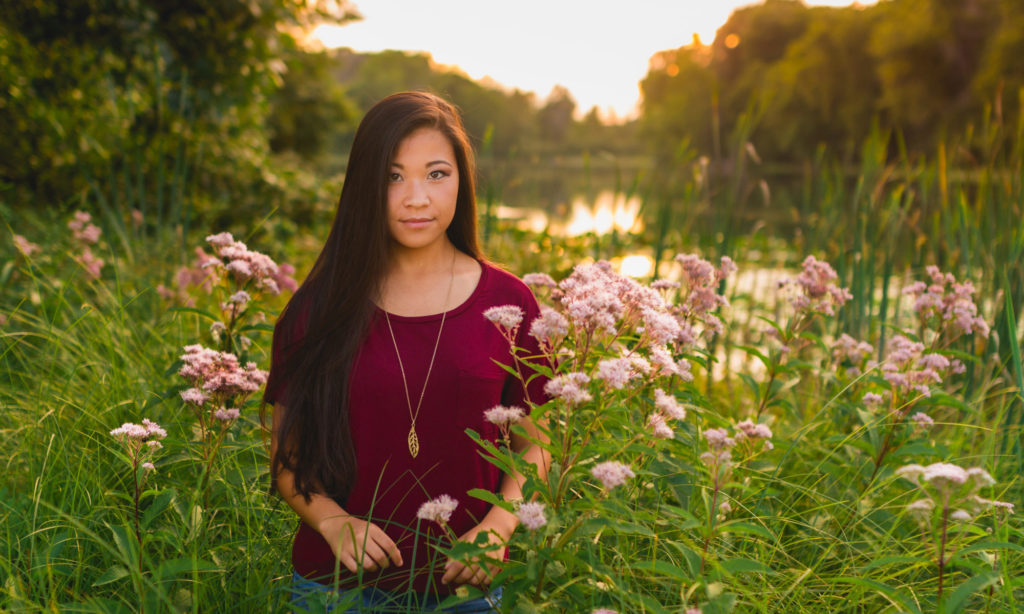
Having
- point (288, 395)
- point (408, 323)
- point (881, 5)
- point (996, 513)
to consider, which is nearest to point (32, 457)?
point (288, 395)

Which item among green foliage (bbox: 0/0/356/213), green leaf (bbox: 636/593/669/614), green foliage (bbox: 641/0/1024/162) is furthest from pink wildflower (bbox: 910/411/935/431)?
green foliage (bbox: 641/0/1024/162)

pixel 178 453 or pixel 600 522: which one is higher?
pixel 600 522

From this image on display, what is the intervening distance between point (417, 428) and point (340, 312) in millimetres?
366

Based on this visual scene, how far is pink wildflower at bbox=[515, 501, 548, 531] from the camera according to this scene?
1270mm

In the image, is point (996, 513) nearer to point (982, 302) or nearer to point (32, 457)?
point (982, 302)

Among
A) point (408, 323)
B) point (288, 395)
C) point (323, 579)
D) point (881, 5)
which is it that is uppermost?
point (881, 5)

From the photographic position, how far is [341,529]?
5.39ft

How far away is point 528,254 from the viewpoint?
5926 millimetres

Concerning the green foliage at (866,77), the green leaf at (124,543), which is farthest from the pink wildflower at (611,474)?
the green foliage at (866,77)

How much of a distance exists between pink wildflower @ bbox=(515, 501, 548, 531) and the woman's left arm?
0.25ft

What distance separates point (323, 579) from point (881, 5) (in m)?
38.6

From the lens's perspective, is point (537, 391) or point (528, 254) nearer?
point (537, 391)

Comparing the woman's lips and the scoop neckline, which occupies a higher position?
the woman's lips

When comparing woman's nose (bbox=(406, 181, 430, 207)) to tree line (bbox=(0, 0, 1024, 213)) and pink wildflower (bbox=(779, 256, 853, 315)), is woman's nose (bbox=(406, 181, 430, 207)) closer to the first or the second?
tree line (bbox=(0, 0, 1024, 213))
